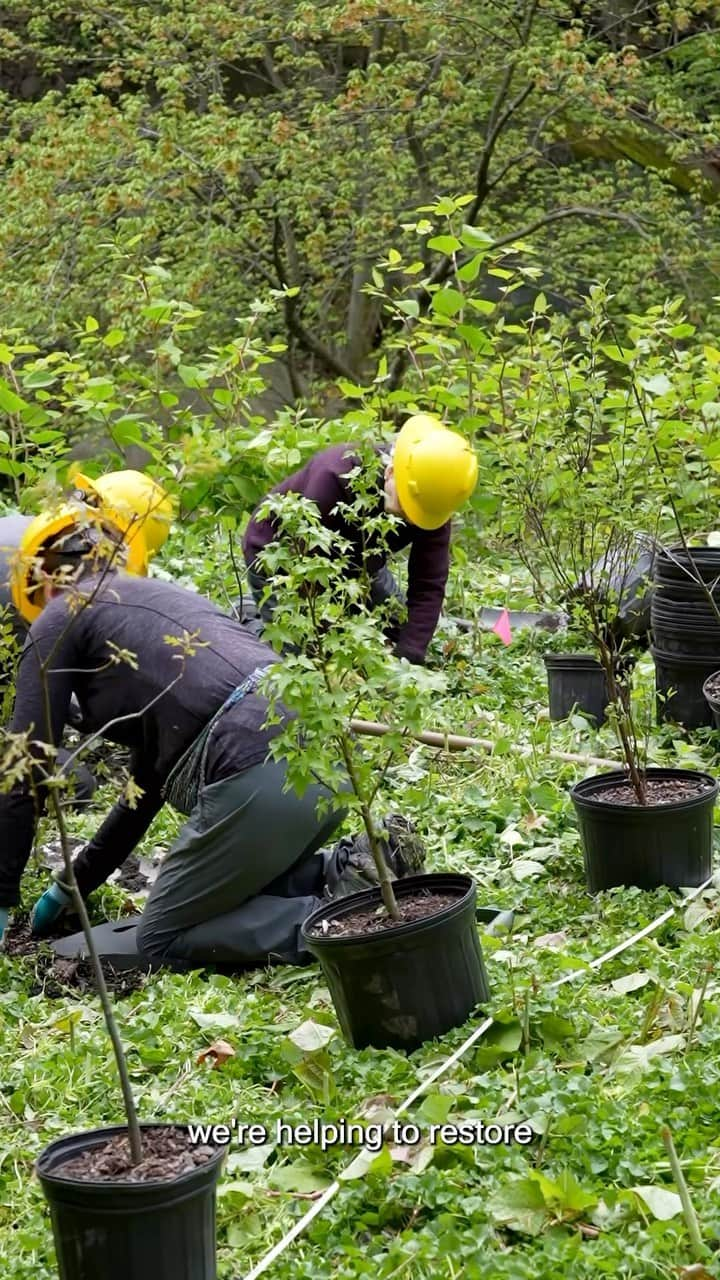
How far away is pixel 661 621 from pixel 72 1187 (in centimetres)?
370

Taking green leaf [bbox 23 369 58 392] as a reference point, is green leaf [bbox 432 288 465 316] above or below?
above

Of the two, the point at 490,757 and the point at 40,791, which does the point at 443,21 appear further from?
the point at 40,791

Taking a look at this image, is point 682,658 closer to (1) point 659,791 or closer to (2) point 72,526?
(1) point 659,791

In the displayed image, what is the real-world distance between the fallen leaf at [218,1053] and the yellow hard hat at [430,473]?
1968 mm

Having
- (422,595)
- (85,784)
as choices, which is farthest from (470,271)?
(85,784)

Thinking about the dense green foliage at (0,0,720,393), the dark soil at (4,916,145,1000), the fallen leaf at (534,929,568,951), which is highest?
the dense green foliage at (0,0,720,393)

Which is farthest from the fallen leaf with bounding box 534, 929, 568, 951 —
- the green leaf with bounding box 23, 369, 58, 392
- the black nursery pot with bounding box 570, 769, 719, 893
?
→ the green leaf with bounding box 23, 369, 58, 392

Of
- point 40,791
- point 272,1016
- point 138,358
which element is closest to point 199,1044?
point 272,1016

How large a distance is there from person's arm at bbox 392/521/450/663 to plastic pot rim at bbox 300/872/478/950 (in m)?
1.95

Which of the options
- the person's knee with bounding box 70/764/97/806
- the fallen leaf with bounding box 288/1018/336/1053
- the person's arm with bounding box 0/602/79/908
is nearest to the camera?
the fallen leaf with bounding box 288/1018/336/1053

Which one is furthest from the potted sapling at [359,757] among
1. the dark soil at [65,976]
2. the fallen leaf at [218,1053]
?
the dark soil at [65,976]

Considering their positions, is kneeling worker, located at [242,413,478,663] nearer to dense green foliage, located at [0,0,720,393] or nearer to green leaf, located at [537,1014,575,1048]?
green leaf, located at [537,1014,575,1048]

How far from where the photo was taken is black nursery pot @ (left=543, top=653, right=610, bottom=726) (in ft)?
17.9

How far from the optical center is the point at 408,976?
9.19 ft
